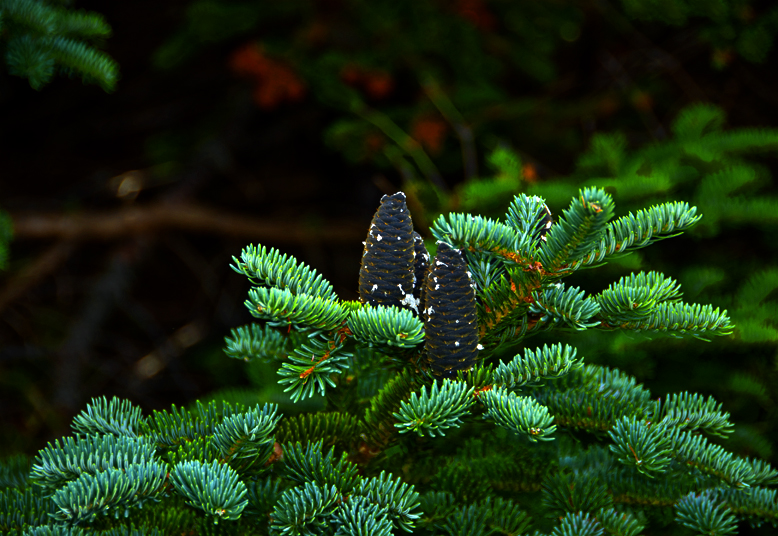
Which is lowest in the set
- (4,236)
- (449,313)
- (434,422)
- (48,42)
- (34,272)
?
(434,422)

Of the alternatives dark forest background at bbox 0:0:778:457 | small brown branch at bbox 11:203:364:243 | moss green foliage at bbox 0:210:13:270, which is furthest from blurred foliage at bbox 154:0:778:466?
moss green foliage at bbox 0:210:13:270

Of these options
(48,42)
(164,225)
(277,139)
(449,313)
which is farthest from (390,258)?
(277,139)

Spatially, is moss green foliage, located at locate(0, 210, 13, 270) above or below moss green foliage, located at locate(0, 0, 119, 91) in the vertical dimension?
below

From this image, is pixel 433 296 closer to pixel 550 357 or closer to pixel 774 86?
pixel 550 357

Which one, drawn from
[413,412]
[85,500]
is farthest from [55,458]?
[413,412]

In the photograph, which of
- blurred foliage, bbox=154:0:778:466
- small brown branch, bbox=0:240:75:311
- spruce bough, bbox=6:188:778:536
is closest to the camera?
spruce bough, bbox=6:188:778:536

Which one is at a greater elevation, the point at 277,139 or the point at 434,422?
the point at 277,139

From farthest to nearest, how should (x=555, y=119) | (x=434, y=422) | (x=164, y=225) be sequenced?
1. (x=164, y=225)
2. (x=555, y=119)
3. (x=434, y=422)

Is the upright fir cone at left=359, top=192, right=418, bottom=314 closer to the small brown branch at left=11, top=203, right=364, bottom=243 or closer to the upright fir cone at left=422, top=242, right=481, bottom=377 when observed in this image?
the upright fir cone at left=422, top=242, right=481, bottom=377

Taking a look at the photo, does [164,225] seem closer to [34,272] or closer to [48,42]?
[34,272]
